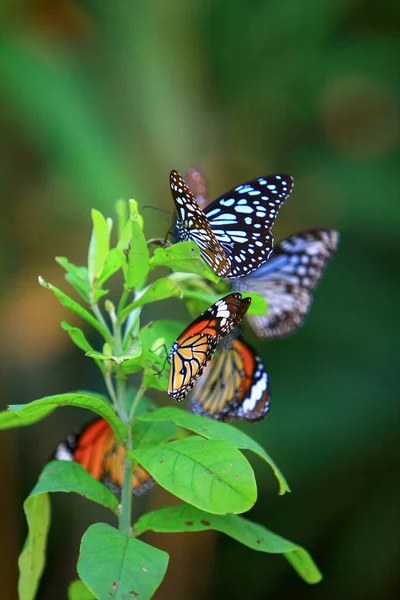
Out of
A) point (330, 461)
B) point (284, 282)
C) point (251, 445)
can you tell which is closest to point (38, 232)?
point (330, 461)

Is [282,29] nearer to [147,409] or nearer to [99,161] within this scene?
→ [99,161]

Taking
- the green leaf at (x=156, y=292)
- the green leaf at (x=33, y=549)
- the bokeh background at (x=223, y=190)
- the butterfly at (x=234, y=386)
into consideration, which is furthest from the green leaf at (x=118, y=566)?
the bokeh background at (x=223, y=190)

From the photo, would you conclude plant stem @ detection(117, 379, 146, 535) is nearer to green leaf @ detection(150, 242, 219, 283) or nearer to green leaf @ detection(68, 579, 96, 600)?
green leaf @ detection(68, 579, 96, 600)

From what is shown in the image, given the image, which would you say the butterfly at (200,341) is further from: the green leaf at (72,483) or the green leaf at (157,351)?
the green leaf at (72,483)

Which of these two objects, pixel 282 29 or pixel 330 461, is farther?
pixel 282 29

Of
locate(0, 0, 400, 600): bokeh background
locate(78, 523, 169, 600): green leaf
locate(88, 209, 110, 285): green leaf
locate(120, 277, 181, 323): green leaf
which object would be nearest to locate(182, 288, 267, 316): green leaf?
locate(120, 277, 181, 323): green leaf

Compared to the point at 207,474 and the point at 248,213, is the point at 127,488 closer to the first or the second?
the point at 207,474

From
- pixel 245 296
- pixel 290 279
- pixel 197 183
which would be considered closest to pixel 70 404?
pixel 245 296
